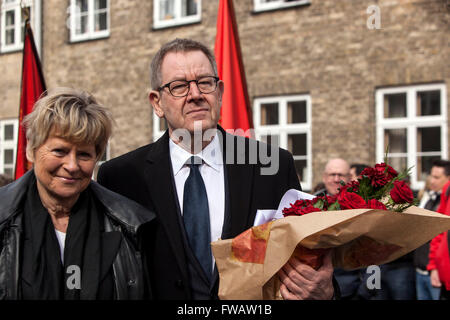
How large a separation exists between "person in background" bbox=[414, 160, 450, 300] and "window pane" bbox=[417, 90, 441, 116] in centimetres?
317

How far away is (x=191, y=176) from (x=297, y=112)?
7830mm

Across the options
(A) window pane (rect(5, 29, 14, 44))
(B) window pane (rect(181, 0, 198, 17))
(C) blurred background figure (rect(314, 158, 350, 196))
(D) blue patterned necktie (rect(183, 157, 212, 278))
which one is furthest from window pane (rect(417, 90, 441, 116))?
(A) window pane (rect(5, 29, 14, 44))

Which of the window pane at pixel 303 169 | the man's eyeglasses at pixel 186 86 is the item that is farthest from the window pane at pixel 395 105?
the man's eyeglasses at pixel 186 86

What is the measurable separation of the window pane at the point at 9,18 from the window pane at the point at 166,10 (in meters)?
4.65

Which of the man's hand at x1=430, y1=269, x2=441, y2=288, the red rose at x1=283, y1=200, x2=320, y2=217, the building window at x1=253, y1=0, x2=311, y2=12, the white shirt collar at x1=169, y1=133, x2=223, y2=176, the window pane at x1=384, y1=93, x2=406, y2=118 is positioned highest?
the building window at x1=253, y1=0, x2=311, y2=12

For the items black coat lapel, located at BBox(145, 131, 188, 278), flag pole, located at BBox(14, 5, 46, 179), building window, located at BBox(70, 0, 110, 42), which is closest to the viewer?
black coat lapel, located at BBox(145, 131, 188, 278)

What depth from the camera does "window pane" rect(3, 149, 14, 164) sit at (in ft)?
46.3

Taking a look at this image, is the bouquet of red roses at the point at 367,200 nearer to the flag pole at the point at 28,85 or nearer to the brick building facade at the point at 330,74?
the flag pole at the point at 28,85

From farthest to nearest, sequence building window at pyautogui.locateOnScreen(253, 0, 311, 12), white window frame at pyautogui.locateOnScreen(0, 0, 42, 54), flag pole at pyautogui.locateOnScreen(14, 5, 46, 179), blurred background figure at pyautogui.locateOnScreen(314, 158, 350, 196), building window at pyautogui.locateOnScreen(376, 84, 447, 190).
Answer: white window frame at pyautogui.locateOnScreen(0, 0, 42, 54)
building window at pyautogui.locateOnScreen(253, 0, 311, 12)
building window at pyautogui.locateOnScreen(376, 84, 447, 190)
blurred background figure at pyautogui.locateOnScreen(314, 158, 350, 196)
flag pole at pyautogui.locateOnScreen(14, 5, 46, 179)

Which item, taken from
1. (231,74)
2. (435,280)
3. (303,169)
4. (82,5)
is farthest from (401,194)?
(82,5)

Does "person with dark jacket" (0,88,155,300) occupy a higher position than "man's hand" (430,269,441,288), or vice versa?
"person with dark jacket" (0,88,155,300)

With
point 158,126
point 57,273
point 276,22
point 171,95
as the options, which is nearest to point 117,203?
point 57,273

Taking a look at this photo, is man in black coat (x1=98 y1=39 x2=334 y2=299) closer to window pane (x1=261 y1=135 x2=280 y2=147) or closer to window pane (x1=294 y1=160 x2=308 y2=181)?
window pane (x1=294 y1=160 x2=308 y2=181)

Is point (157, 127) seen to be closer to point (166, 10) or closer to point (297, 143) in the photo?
point (166, 10)
